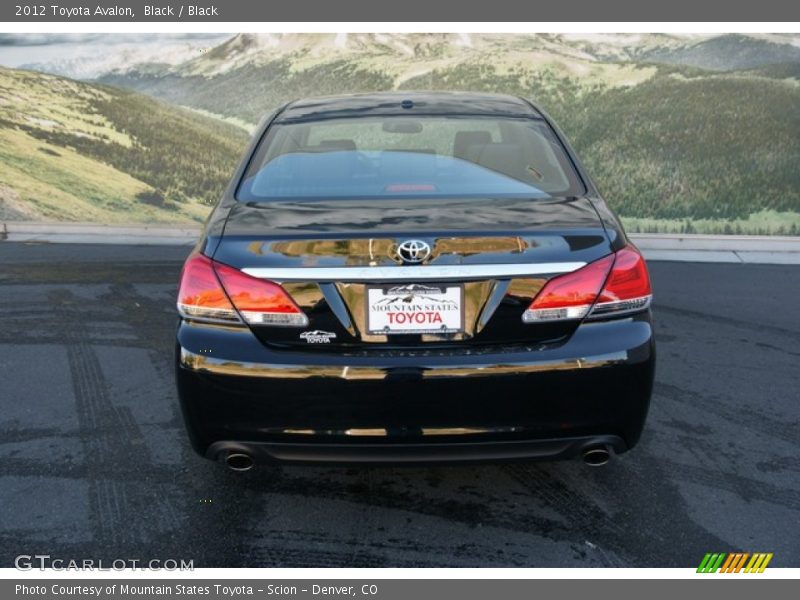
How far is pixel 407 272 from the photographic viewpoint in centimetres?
262

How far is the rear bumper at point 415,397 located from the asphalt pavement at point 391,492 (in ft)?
0.76

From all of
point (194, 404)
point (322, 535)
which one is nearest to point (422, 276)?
point (194, 404)

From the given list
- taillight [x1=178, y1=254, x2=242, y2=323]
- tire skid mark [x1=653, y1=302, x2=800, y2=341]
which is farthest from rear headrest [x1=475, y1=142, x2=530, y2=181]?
tire skid mark [x1=653, y1=302, x2=800, y2=341]

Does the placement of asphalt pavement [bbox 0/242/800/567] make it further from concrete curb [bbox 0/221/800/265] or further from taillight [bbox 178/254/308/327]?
concrete curb [bbox 0/221/800/265]

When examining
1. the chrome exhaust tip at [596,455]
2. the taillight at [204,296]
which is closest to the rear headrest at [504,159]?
the chrome exhaust tip at [596,455]

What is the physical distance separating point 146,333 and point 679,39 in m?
7.76

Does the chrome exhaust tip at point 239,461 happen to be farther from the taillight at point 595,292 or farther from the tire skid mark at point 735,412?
the tire skid mark at point 735,412

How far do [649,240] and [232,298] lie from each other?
715cm

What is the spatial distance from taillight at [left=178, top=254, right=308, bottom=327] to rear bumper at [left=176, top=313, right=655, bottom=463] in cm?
6

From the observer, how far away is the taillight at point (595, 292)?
2684 millimetres

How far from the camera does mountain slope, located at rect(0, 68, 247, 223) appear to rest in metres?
9.95

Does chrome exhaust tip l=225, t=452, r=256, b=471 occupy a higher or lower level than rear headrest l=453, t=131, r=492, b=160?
lower

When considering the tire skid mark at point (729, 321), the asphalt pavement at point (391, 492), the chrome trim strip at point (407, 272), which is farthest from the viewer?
the tire skid mark at point (729, 321)
